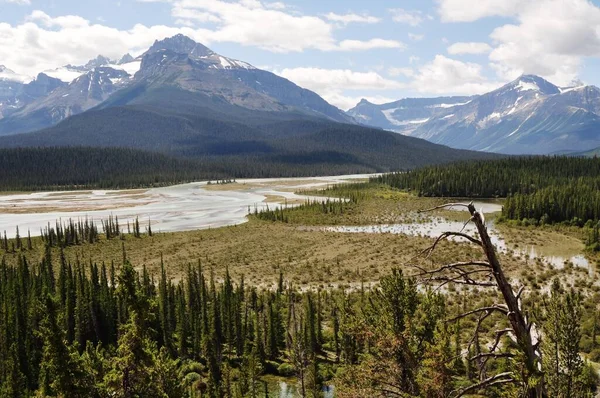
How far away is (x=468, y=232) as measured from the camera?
10038cm

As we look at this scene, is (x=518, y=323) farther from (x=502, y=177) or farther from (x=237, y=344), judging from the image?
(x=502, y=177)

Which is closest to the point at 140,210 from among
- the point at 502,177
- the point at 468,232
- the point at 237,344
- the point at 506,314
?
the point at 468,232

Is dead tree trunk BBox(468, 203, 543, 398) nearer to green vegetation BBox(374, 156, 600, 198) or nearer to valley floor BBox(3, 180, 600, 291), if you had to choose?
valley floor BBox(3, 180, 600, 291)

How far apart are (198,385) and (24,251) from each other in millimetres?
67704

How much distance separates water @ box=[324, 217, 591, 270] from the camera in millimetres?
71875

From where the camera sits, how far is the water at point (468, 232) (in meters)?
71.9

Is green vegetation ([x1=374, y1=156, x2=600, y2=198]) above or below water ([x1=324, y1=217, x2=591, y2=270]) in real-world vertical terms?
above

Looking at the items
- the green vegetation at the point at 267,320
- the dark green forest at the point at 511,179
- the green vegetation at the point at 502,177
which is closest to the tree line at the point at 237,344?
the green vegetation at the point at 267,320

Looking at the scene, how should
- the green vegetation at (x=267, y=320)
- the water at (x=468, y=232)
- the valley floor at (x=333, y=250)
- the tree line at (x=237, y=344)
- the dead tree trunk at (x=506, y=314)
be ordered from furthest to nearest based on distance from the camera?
1. the water at (x=468, y=232)
2. the valley floor at (x=333, y=250)
3. the green vegetation at (x=267, y=320)
4. the tree line at (x=237, y=344)
5. the dead tree trunk at (x=506, y=314)

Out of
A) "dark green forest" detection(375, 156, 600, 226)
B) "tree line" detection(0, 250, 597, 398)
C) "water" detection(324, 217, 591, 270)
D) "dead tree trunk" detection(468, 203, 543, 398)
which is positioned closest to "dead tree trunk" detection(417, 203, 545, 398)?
"dead tree trunk" detection(468, 203, 543, 398)

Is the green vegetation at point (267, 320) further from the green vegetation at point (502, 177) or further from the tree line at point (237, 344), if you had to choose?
the green vegetation at point (502, 177)

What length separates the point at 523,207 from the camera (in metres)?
111

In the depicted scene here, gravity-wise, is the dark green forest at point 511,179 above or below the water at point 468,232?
above

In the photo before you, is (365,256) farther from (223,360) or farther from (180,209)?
(180,209)
